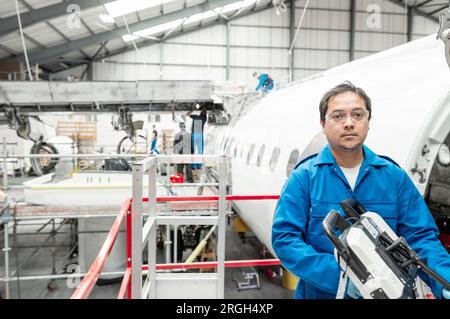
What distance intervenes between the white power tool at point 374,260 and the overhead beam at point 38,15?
638 cm

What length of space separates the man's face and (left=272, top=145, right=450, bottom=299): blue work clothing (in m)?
0.11

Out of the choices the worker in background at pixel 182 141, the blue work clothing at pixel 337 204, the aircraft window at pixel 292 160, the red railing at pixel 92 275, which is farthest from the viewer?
the worker in background at pixel 182 141

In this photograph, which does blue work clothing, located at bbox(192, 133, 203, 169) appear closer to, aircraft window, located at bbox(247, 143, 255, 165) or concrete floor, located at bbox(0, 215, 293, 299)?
concrete floor, located at bbox(0, 215, 293, 299)

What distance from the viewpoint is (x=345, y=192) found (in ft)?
6.46

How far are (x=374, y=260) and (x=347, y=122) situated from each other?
2.55 ft

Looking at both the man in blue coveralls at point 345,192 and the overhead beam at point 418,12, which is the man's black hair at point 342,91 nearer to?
the man in blue coveralls at point 345,192

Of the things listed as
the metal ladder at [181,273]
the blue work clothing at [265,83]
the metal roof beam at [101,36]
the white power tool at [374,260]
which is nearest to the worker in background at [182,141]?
the blue work clothing at [265,83]

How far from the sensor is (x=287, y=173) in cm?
432

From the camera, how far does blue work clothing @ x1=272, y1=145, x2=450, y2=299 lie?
6.35 ft

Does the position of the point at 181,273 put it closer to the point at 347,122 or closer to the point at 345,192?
the point at 345,192

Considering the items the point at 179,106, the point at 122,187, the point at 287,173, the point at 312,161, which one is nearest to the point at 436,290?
the point at 312,161

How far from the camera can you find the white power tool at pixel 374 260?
1.50 metres

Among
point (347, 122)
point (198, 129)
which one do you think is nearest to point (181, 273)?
point (347, 122)

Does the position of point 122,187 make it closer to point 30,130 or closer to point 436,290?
point 30,130
